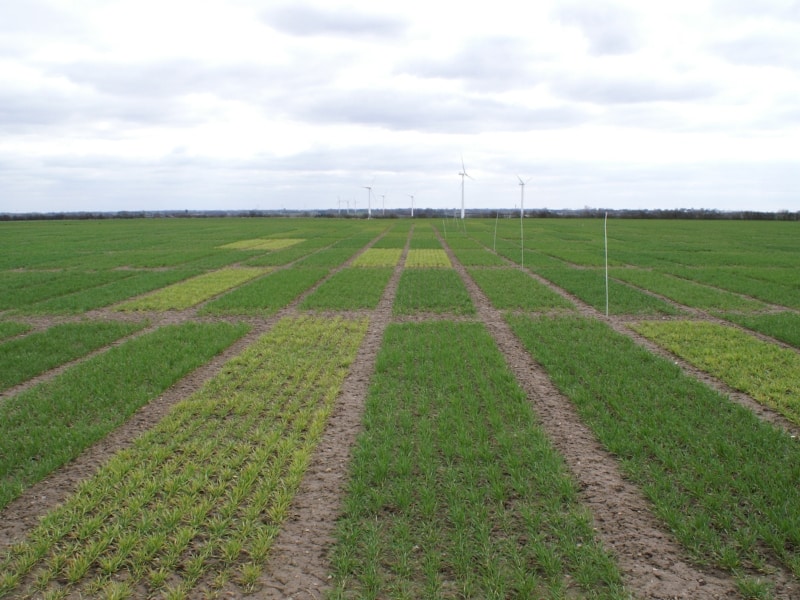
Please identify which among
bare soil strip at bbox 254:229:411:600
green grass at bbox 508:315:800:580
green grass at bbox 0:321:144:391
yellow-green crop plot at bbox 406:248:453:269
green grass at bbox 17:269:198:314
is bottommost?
bare soil strip at bbox 254:229:411:600

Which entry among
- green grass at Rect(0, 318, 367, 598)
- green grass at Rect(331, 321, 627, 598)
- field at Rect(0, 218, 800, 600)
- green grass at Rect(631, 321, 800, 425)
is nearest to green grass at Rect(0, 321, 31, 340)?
field at Rect(0, 218, 800, 600)

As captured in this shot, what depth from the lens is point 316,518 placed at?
18.0 ft

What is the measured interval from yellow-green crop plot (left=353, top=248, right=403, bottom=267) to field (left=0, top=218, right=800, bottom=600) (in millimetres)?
14970

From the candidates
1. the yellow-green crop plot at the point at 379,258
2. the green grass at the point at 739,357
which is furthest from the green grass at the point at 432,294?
the green grass at the point at 739,357

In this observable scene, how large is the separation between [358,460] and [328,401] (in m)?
2.23

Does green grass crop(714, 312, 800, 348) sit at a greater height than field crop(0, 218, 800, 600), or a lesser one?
greater

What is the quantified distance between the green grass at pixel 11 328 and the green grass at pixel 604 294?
16268 mm

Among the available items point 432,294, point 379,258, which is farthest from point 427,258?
point 432,294

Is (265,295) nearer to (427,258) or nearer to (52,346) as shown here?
(52,346)

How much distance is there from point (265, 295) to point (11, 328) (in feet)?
24.6

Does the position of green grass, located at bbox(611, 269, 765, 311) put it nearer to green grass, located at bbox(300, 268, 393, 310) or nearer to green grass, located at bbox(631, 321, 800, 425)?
green grass, located at bbox(631, 321, 800, 425)

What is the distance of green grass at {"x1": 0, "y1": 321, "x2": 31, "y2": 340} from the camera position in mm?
13766

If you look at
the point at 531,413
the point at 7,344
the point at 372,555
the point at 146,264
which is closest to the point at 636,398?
the point at 531,413

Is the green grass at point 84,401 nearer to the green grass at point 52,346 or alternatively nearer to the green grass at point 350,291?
the green grass at point 52,346
